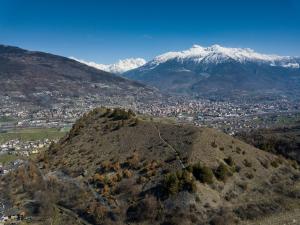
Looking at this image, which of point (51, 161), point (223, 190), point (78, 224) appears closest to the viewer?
point (78, 224)

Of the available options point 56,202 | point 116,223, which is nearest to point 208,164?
point 116,223

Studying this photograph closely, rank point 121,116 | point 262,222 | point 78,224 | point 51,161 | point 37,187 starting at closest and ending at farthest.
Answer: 1. point 262,222
2. point 78,224
3. point 37,187
4. point 51,161
5. point 121,116

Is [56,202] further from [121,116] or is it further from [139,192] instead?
[121,116]

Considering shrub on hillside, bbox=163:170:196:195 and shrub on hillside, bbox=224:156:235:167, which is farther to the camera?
shrub on hillside, bbox=224:156:235:167

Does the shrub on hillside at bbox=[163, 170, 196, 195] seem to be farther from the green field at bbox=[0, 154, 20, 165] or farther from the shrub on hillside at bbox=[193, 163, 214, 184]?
the green field at bbox=[0, 154, 20, 165]

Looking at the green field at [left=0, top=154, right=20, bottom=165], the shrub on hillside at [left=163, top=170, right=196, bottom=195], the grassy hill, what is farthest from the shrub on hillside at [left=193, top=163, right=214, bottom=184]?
the green field at [left=0, top=154, right=20, bottom=165]
